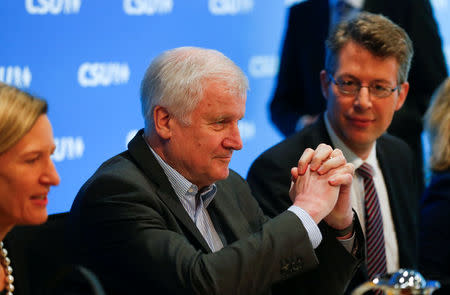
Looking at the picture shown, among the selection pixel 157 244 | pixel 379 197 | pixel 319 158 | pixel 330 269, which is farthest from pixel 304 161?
pixel 379 197

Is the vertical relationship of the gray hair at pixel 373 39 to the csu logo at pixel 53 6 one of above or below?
below

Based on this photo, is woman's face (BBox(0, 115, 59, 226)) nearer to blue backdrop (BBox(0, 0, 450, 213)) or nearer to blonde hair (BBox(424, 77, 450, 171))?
blue backdrop (BBox(0, 0, 450, 213))

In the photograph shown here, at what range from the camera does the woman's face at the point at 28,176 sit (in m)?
→ 2.04

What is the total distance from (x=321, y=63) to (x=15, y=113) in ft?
9.03

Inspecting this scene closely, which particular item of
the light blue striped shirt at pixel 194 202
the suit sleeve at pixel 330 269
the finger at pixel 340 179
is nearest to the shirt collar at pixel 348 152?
the suit sleeve at pixel 330 269

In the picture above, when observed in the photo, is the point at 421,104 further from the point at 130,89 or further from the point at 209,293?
the point at 209,293

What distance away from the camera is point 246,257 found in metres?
2.32

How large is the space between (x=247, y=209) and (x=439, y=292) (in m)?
0.94

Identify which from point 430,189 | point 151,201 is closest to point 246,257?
point 151,201

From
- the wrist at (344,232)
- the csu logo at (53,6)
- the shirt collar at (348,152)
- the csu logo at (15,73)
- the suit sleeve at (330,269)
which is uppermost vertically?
the csu logo at (53,6)

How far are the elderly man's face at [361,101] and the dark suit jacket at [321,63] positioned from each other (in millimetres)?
1092

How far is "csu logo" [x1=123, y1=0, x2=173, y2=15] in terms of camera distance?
4.41 m

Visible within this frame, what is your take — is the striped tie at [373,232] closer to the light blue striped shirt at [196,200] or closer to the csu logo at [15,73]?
the light blue striped shirt at [196,200]

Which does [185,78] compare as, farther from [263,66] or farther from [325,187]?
[263,66]
